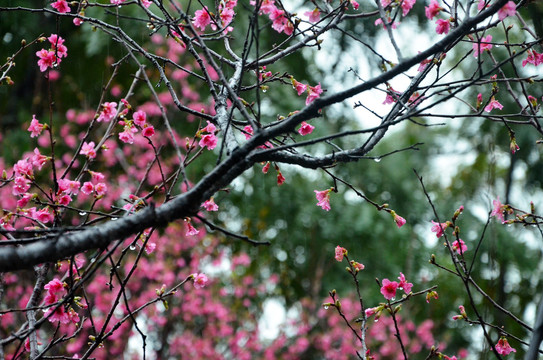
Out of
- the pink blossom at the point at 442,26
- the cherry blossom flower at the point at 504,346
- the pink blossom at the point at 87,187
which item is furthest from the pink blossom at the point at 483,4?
the pink blossom at the point at 87,187

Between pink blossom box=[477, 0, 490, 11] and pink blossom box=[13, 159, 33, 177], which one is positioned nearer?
pink blossom box=[477, 0, 490, 11]

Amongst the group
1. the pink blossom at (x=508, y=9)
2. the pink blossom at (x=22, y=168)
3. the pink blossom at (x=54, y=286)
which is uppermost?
the pink blossom at (x=508, y=9)

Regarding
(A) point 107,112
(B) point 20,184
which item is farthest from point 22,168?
(A) point 107,112

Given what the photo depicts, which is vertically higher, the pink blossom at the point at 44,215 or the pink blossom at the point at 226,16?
the pink blossom at the point at 226,16

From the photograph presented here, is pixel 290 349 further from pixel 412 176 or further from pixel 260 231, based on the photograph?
pixel 412 176

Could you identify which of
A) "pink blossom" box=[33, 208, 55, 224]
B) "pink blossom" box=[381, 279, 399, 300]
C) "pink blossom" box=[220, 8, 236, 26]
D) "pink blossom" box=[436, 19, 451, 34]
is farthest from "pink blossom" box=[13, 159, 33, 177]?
"pink blossom" box=[436, 19, 451, 34]

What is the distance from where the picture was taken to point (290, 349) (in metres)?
7.16

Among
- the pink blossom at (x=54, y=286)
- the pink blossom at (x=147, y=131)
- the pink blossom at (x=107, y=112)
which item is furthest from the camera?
the pink blossom at (x=107, y=112)

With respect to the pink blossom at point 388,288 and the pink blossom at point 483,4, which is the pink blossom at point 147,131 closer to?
the pink blossom at point 388,288

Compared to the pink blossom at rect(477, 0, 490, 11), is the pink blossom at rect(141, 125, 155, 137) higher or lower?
lower

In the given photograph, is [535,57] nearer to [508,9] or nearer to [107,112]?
[508,9]

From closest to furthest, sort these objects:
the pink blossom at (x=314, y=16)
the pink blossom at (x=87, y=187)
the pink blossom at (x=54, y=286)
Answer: the pink blossom at (x=54, y=286) < the pink blossom at (x=314, y=16) < the pink blossom at (x=87, y=187)

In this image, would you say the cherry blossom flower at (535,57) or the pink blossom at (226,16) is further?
the pink blossom at (226,16)

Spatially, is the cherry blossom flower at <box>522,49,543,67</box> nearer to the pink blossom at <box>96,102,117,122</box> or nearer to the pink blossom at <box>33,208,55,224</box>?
the pink blossom at <box>96,102,117,122</box>
